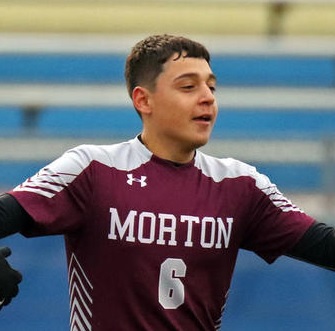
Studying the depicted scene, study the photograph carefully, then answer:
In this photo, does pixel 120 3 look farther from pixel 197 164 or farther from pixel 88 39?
Answer: pixel 197 164

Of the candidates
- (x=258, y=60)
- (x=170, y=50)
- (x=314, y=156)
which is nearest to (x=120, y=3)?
(x=258, y=60)

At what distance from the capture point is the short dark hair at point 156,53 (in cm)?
183

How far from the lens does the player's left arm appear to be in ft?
6.02

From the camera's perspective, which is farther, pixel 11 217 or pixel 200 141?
pixel 200 141

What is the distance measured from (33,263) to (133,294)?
1072 mm

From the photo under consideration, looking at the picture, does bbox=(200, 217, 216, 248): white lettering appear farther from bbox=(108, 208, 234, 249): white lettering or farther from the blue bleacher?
the blue bleacher

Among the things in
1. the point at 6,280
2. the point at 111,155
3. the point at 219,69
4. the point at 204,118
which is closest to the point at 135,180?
the point at 111,155

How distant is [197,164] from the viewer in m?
1.85

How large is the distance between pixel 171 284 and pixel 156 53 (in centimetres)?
42

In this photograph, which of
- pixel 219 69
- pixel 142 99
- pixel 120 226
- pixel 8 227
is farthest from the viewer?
pixel 219 69

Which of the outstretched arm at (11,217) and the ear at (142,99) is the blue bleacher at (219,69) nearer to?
the ear at (142,99)

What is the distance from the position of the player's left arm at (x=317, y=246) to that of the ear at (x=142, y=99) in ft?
1.21

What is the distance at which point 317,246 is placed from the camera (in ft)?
6.03

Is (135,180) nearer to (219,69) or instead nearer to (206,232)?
(206,232)
